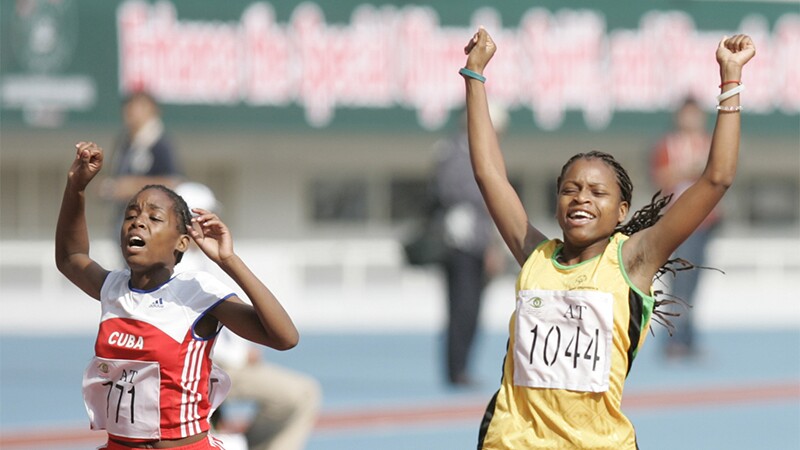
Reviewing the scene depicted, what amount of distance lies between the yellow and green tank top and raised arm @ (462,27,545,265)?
290mm

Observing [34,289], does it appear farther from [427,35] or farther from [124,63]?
[427,35]

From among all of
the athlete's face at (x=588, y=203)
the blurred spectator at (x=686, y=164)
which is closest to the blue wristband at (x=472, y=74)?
the athlete's face at (x=588, y=203)

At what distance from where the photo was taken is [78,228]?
14.8ft

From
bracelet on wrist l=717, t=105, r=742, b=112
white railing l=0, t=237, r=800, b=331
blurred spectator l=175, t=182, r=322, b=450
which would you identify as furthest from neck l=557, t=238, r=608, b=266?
white railing l=0, t=237, r=800, b=331

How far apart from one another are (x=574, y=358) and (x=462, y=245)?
604 centimetres

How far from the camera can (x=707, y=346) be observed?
550 inches

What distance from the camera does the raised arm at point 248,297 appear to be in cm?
390

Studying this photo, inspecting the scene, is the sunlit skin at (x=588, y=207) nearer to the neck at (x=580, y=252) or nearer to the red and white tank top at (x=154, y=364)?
the neck at (x=580, y=252)

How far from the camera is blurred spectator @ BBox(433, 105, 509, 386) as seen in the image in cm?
991

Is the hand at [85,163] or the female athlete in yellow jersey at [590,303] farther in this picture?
the hand at [85,163]

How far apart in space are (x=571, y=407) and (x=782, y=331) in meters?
12.9

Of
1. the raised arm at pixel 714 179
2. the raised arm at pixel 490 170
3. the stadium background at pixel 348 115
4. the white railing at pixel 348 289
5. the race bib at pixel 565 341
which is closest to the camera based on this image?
the raised arm at pixel 714 179

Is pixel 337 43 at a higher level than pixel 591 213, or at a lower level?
higher

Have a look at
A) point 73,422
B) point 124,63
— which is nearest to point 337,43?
point 124,63
